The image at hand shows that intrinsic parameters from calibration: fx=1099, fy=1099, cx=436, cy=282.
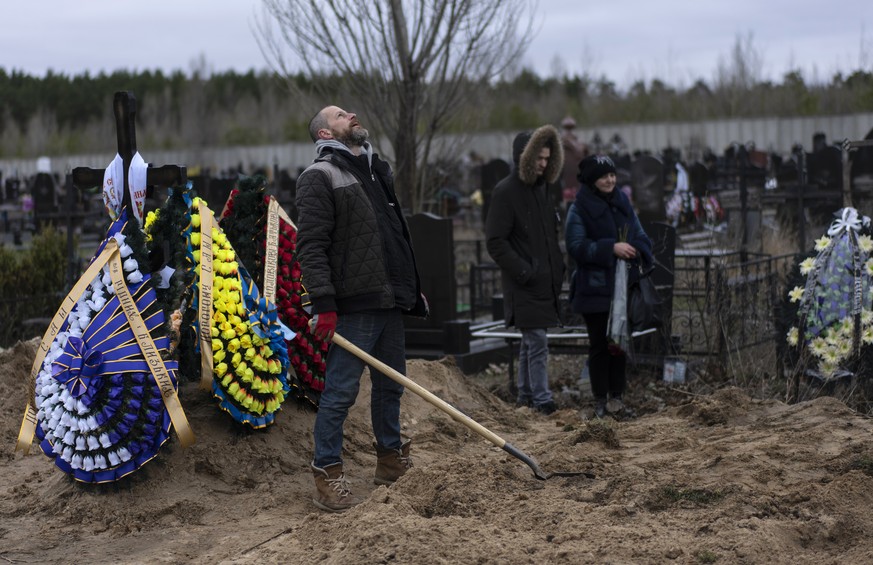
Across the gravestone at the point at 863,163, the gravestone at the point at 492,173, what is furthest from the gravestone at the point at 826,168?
the gravestone at the point at 492,173

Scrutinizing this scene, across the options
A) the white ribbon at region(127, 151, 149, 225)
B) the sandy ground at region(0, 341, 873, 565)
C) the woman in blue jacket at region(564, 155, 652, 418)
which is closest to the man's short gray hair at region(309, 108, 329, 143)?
the white ribbon at region(127, 151, 149, 225)

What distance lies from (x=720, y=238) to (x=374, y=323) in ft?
23.1

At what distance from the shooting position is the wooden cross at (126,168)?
214 inches

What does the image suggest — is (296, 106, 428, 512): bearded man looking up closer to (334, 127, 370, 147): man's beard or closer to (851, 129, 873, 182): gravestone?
(334, 127, 370, 147): man's beard

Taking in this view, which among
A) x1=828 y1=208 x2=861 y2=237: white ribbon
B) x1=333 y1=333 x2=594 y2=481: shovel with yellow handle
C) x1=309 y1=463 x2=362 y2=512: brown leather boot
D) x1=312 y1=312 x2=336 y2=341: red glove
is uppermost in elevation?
x1=828 y1=208 x2=861 y2=237: white ribbon

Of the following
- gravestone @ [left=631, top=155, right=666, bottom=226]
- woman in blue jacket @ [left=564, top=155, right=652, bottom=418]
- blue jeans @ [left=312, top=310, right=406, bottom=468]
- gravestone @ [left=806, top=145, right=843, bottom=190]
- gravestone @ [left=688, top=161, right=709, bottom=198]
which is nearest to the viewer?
blue jeans @ [left=312, top=310, right=406, bottom=468]

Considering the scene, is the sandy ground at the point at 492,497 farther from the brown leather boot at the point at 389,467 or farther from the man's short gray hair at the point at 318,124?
the man's short gray hair at the point at 318,124

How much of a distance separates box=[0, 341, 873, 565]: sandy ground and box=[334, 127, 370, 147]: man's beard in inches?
61.7

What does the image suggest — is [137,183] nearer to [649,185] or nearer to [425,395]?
[425,395]

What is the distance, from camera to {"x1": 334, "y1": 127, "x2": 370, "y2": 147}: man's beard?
17.1 feet

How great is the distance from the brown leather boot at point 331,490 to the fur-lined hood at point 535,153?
2.91 meters

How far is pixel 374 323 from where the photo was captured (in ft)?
17.1

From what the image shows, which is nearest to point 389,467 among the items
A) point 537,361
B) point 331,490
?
point 331,490

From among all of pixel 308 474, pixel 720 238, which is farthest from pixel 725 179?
pixel 308 474
